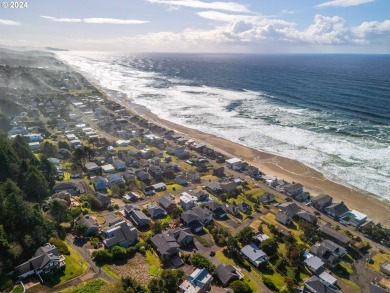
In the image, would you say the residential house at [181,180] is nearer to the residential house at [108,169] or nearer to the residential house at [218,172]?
the residential house at [218,172]

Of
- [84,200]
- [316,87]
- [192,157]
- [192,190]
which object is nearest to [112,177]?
[84,200]

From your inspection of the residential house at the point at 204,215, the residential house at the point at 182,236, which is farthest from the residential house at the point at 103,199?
the residential house at the point at 204,215

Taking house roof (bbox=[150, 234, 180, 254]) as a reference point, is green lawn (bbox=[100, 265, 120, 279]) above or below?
below

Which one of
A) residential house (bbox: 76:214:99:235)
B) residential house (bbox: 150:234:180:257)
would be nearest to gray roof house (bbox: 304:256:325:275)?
residential house (bbox: 150:234:180:257)

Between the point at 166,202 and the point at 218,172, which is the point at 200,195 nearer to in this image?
the point at 166,202

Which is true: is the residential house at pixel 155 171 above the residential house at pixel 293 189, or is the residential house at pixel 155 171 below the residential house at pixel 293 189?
above

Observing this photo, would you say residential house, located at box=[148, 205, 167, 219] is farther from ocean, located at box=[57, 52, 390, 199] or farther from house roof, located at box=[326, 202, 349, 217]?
ocean, located at box=[57, 52, 390, 199]
